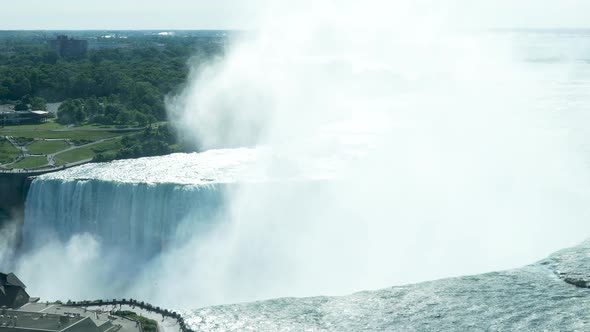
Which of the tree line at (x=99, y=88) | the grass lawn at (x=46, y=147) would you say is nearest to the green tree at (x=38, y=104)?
the tree line at (x=99, y=88)

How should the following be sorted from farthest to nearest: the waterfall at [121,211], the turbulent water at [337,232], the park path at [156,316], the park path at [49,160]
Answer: the park path at [49,160]
the waterfall at [121,211]
the turbulent water at [337,232]
the park path at [156,316]

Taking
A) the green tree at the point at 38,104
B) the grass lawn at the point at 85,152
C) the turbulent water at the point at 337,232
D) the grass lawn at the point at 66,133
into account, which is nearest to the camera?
the turbulent water at the point at 337,232

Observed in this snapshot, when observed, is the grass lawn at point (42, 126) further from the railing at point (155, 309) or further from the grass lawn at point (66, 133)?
the railing at point (155, 309)

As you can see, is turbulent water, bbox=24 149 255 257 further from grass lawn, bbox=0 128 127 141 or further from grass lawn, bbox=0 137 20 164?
grass lawn, bbox=0 128 127 141

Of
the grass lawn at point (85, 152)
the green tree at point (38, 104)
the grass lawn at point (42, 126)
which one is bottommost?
the grass lawn at point (85, 152)

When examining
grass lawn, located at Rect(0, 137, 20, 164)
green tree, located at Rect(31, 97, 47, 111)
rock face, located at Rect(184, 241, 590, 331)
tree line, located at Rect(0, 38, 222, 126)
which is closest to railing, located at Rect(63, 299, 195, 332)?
rock face, located at Rect(184, 241, 590, 331)

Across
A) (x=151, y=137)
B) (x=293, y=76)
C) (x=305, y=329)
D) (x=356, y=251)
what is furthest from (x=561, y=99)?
(x=305, y=329)

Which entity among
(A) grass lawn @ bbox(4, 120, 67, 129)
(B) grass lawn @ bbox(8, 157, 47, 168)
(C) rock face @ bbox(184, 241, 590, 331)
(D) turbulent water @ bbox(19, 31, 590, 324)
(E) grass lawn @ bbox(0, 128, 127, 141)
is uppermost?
(A) grass lawn @ bbox(4, 120, 67, 129)
